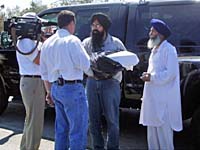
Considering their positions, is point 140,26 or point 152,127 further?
point 140,26

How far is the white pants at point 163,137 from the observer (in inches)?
184

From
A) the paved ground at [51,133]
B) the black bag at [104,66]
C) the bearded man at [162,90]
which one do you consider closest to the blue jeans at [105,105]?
the black bag at [104,66]

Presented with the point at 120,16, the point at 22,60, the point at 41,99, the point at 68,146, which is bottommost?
the point at 68,146

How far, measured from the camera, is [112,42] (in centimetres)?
479

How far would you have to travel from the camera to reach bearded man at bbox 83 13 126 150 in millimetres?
4734

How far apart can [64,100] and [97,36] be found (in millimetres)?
1021

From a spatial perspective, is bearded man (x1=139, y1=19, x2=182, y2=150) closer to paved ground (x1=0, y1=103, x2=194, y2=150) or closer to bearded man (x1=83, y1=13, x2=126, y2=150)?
bearded man (x1=83, y1=13, x2=126, y2=150)

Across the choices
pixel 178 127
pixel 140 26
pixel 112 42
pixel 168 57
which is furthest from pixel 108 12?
pixel 178 127

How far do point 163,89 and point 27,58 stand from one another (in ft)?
5.12

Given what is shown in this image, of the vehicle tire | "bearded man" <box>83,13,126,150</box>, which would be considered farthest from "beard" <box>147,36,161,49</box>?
the vehicle tire

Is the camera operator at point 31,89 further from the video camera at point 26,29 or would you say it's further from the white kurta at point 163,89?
the white kurta at point 163,89

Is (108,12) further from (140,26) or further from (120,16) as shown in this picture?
(140,26)

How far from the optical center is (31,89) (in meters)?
4.69

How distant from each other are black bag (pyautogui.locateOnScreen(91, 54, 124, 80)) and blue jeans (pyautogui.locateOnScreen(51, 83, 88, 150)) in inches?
16.6
